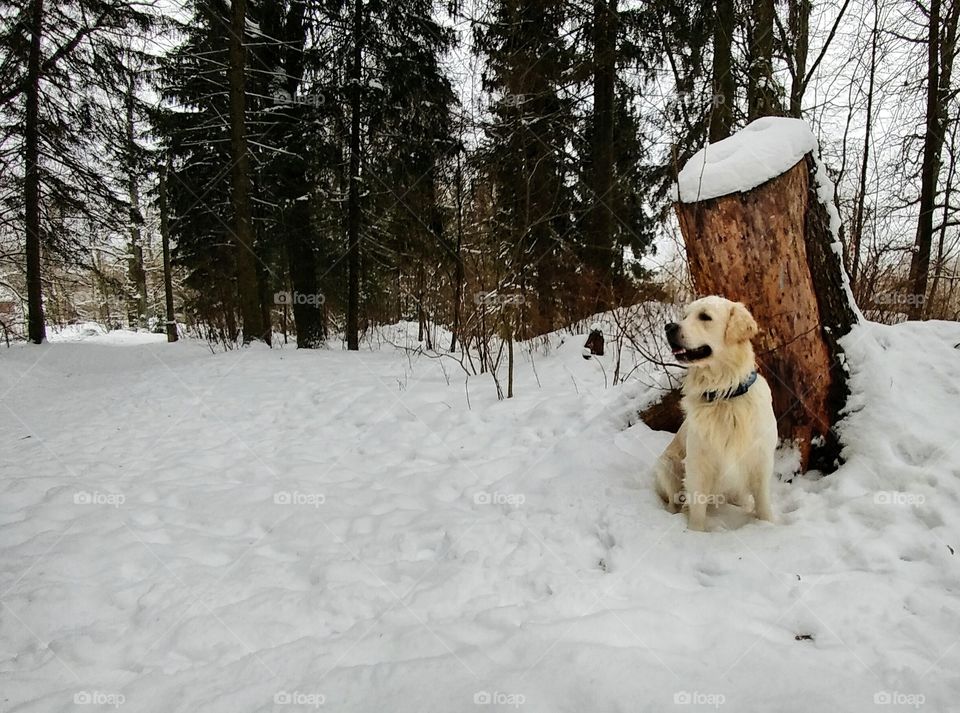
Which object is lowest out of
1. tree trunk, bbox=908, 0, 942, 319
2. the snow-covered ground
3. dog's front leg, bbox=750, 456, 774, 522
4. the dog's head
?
the snow-covered ground

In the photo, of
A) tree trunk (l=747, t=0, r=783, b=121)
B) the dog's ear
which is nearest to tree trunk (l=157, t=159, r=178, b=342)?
tree trunk (l=747, t=0, r=783, b=121)

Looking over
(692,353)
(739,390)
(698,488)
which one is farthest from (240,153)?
(698,488)

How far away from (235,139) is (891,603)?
12245 mm

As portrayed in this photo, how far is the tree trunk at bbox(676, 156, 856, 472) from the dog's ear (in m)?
0.57

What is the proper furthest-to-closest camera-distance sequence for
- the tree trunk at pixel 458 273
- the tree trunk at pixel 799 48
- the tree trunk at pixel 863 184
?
the tree trunk at pixel 458 273 → the tree trunk at pixel 799 48 → the tree trunk at pixel 863 184

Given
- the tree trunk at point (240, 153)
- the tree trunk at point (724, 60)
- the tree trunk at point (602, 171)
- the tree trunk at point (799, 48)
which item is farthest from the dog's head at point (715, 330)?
the tree trunk at point (240, 153)

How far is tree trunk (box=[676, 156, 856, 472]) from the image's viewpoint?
9.83ft

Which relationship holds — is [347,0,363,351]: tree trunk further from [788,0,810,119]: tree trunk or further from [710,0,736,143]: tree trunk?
[788,0,810,119]: tree trunk

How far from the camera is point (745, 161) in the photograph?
9.64 ft

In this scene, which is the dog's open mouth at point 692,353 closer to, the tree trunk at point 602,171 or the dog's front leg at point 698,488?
the dog's front leg at point 698,488

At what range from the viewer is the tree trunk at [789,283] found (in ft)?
9.83

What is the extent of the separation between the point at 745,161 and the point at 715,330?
1.15 m

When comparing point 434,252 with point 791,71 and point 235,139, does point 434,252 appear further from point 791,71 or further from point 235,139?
point 791,71

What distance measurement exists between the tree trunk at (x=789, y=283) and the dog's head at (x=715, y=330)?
1.91ft
